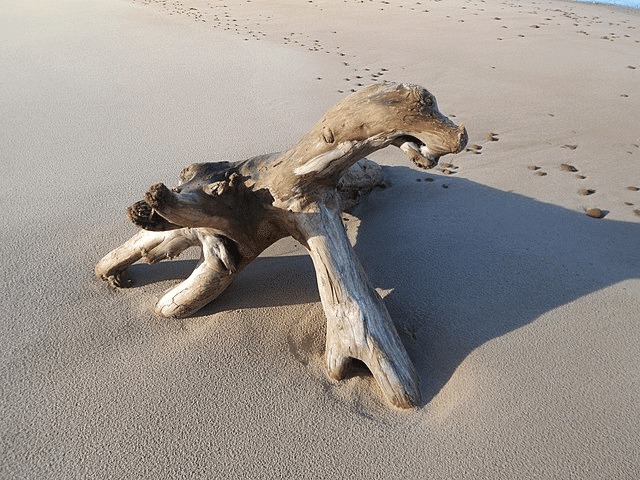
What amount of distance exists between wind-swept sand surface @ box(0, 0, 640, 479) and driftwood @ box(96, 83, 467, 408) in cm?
18

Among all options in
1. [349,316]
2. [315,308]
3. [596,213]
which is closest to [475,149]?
[596,213]

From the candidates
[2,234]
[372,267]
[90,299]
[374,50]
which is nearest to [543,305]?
[372,267]

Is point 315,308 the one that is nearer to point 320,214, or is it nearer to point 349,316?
point 349,316

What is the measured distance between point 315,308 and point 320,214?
22.3 inches

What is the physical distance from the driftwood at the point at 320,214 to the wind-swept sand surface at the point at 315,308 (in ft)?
0.57

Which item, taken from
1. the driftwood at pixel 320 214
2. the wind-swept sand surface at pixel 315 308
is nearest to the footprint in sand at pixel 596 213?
the wind-swept sand surface at pixel 315 308

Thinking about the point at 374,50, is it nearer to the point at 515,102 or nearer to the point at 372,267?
the point at 515,102

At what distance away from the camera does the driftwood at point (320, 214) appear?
7.77 ft

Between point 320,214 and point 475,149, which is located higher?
point 320,214

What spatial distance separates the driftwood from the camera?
7.77 feet

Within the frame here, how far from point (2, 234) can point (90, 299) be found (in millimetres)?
985

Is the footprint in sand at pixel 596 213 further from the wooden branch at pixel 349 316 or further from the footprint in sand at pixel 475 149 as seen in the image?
the wooden branch at pixel 349 316

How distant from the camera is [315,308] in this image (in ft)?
9.81

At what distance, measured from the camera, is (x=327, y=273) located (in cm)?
265
